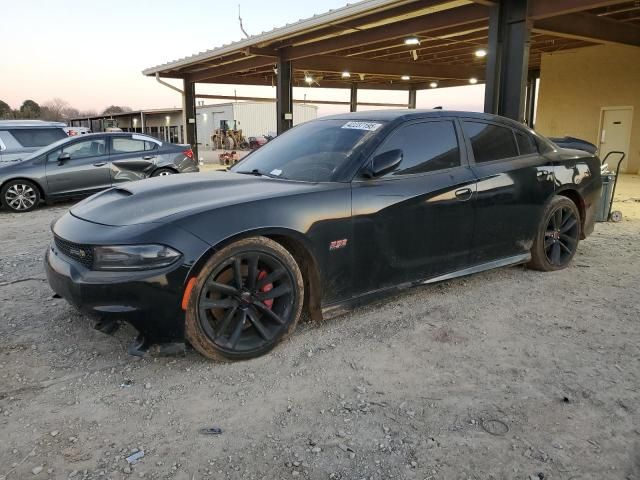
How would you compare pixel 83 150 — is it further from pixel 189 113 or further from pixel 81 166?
pixel 189 113

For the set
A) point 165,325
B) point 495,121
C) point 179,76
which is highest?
point 179,76

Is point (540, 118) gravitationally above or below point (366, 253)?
above

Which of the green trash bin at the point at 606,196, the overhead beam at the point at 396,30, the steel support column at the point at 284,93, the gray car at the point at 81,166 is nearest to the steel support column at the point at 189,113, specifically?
the steel support column at the point at 284,93

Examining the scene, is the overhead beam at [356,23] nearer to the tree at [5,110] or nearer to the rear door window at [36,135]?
the rear door window at [36,135]

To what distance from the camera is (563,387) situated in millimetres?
2797

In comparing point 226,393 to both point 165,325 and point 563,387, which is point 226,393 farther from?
point 563,387

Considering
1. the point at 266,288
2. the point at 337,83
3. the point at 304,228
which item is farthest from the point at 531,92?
the point at 266,288

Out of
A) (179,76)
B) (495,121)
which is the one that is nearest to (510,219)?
(495,121)

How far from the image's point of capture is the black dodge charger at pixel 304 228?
2.82 metres

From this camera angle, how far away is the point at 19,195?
9117 mm

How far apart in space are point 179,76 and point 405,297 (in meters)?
17.1

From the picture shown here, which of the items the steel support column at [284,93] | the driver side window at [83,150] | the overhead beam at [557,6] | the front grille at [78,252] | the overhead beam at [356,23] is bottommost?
the front grille at [78,252]

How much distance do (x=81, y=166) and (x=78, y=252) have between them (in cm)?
739

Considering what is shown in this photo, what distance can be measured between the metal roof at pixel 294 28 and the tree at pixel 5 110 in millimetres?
49405
